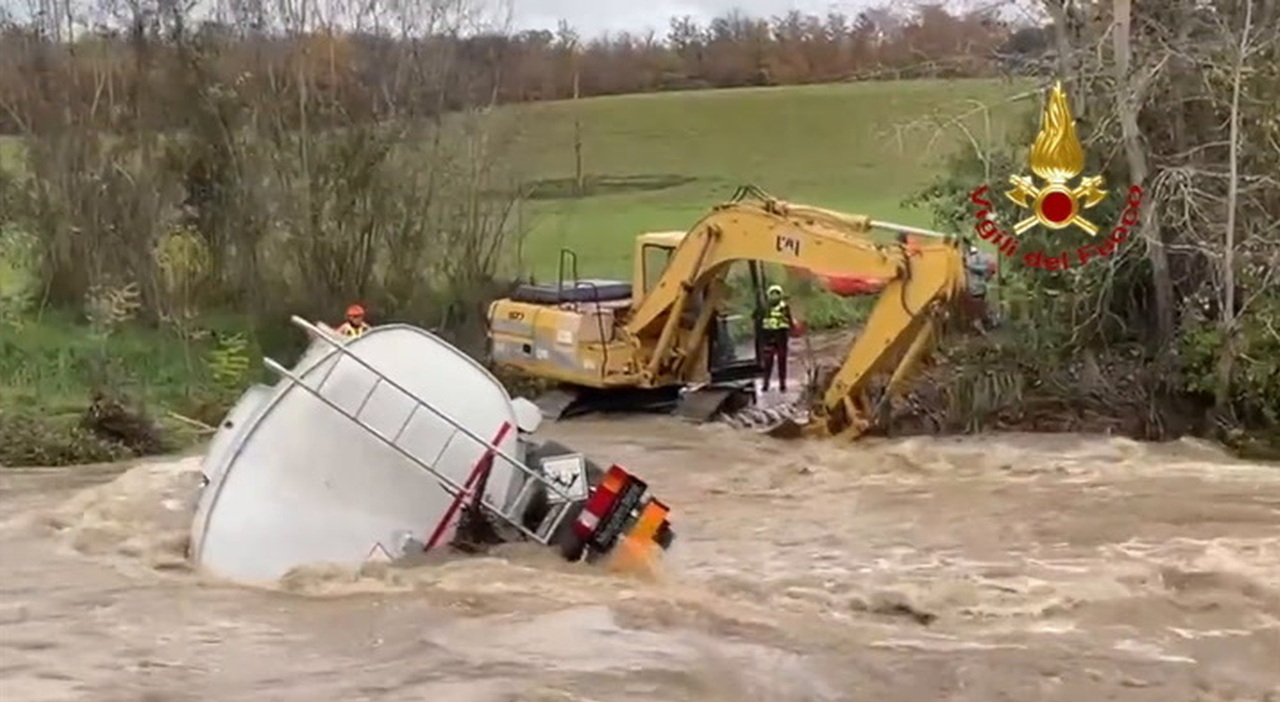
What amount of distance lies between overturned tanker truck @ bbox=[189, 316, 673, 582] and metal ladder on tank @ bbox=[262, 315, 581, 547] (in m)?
0.01

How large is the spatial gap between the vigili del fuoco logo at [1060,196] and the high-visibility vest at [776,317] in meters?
2.77

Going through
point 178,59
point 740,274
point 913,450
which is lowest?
point 913,450

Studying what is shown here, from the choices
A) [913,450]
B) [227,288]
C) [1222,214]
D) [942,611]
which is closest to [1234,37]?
[1222,214]

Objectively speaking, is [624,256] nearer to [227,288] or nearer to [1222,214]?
[227,288]

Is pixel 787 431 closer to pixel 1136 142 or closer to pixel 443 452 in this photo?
pixel 1136 142

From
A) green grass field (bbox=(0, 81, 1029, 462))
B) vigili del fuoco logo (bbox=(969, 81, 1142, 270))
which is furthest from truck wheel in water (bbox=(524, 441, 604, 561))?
vigili del fuoco logo (bbox=(969, 81, 1142, 270))

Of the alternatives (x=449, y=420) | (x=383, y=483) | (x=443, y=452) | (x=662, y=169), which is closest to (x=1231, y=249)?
(x=449, y=420)

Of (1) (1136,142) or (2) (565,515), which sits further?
(1) (1136,142)

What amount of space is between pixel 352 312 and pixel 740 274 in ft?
22.8

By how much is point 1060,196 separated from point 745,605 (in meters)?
10.2

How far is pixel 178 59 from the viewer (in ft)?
94.8

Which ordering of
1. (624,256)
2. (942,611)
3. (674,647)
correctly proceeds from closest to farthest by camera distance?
(674,647) → (942,611) → (624,256)

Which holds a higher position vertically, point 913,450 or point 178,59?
point 178,59

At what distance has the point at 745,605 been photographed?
14352 mm
